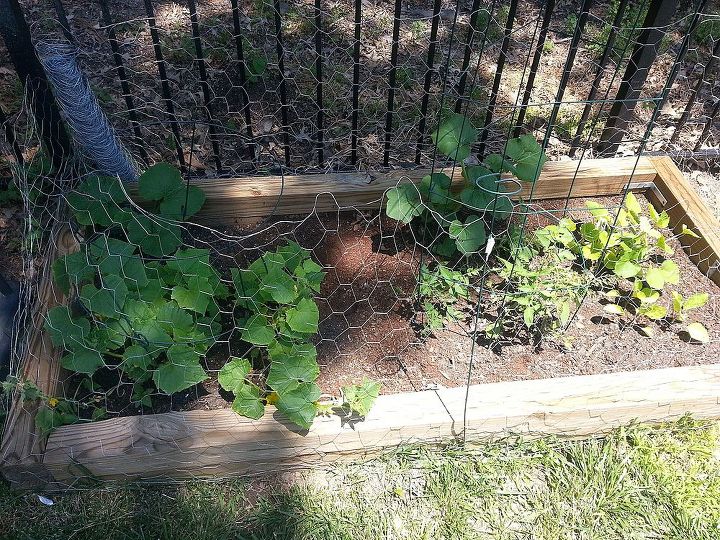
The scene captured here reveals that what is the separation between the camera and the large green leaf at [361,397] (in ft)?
6.23

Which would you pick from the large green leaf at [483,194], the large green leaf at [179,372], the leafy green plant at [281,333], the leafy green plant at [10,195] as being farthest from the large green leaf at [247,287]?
the leafy green plant at [10,195]

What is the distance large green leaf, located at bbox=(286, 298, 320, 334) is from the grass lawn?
0.44 m

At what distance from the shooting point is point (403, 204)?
230 cm

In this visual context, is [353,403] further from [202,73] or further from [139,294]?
[202,73]

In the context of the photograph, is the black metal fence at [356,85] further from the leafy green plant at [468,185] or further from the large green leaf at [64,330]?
the large green leaf at [64,330]

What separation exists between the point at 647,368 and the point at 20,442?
1.95 metres

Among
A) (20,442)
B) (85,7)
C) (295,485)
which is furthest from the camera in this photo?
(85,7)

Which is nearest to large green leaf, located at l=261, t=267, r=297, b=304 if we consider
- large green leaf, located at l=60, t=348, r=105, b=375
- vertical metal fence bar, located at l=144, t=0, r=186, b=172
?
large green leaf, located at l=60, t=348, r=105, b=375

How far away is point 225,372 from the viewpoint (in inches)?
75.5

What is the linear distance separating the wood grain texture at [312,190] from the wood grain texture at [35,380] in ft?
1.80

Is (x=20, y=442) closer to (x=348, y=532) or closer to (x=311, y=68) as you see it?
(x=348, y=532)

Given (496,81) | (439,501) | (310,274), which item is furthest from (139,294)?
(496,81)

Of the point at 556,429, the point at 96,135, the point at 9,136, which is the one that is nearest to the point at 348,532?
the point at 556,429

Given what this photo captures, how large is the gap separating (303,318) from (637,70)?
1709mm
